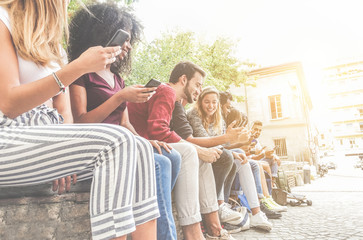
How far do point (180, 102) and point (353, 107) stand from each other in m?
66.4

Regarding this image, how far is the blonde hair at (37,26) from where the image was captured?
118 centimetres

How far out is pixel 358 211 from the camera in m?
4.29

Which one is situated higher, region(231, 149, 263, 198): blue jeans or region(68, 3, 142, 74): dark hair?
region(68, 3, 142, 74): dark hair

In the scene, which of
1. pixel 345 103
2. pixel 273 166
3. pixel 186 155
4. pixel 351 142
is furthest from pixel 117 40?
pixel 345 103

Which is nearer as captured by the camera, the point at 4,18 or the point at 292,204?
the point at 4,18

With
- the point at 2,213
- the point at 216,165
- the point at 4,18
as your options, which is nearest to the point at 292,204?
the point at 216,165

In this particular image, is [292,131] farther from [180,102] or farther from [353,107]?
[353,107]

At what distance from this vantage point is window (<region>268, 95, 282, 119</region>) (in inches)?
870

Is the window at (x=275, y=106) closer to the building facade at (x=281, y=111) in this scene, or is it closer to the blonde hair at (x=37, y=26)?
the building facade at (x=281, y=111)

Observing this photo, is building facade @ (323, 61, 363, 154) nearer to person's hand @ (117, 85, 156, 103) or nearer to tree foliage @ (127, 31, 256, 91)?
tree foliage @ (127, 31, 256, 91)

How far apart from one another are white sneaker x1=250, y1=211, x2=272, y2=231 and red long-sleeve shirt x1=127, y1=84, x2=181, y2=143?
1620 mm

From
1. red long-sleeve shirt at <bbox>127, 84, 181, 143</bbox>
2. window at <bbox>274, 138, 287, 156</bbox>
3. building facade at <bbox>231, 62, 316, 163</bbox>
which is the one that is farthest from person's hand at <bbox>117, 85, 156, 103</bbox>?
window at <bbox>274, 138, 287, 156</bbox>

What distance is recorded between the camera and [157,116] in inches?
95.5

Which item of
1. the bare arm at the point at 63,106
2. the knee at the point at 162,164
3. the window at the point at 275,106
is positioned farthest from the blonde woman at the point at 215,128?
the window at the point at 275,106
